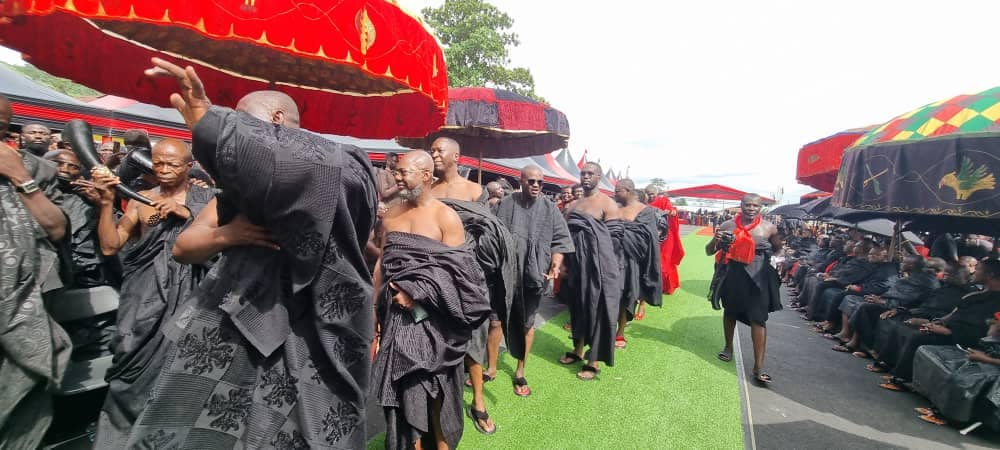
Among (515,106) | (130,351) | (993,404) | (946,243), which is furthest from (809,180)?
(130,351)

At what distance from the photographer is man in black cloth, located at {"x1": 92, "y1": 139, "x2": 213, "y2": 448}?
2.43 meters

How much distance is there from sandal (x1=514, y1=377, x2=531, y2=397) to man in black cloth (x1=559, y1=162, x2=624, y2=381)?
2.22 feet

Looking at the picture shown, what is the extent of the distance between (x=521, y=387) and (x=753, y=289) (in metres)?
2.72

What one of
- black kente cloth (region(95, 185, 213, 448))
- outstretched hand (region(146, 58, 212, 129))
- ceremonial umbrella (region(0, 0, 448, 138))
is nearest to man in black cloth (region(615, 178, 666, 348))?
ceremonial umbrella (region(0, 0, 448, 138))

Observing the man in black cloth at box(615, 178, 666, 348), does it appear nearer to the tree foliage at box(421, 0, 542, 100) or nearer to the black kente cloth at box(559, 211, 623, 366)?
the black kente cloth at box(559, 211, 623, 366)

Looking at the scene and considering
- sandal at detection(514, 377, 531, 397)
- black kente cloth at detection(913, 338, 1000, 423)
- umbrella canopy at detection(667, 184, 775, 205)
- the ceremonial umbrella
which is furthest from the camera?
umbrella canopy at detection(667, 184, 775, 205)

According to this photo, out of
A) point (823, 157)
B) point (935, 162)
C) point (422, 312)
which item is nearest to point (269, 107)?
point (422, 312)

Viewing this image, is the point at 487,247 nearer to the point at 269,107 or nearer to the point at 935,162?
the point at 269,107

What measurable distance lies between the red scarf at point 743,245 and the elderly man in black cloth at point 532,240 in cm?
186

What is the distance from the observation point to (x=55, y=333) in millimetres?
2201

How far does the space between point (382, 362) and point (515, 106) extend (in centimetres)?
341

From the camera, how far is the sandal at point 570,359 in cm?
466

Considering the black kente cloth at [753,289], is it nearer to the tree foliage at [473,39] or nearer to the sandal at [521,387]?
the sandal at [521,387]

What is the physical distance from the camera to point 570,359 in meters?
4.69
